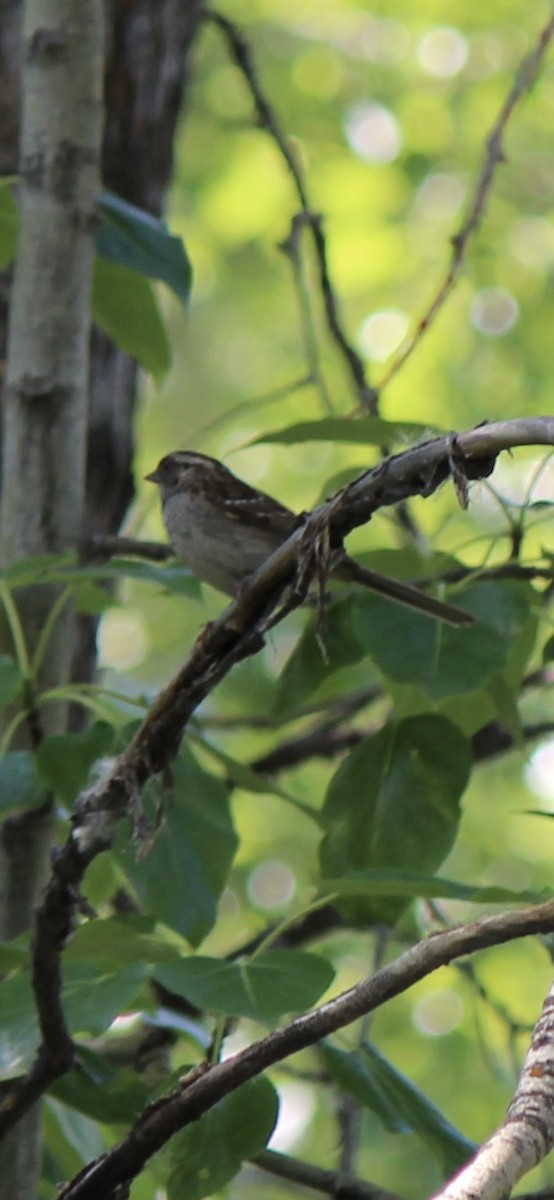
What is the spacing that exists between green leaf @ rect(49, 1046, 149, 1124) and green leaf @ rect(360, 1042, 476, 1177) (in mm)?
368

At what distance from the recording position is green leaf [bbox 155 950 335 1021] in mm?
1670

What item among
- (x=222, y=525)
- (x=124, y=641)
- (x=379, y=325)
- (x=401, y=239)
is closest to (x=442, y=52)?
(x=401, y=239)

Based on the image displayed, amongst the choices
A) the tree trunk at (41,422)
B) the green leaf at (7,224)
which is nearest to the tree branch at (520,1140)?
the tree trunk at (41,422)

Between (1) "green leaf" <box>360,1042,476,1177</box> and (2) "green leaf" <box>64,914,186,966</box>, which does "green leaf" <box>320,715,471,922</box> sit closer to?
(1) "green leaf" <box>360,1042,476,1177</box>

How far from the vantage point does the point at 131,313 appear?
2.81 metres

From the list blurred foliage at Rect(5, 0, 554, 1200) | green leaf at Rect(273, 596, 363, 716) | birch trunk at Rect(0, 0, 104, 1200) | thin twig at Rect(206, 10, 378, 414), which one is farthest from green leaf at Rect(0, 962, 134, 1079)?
blurred foliage at Rect(5, 0, 554, 1200)

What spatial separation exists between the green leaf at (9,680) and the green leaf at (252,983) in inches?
21.0

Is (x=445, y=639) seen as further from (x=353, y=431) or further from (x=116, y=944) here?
(x=116, y=944)

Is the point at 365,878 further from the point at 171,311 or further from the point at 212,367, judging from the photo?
the point at 212,367

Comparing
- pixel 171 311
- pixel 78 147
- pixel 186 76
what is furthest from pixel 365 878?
pixel 171 311

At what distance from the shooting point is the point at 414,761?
84.7 inches

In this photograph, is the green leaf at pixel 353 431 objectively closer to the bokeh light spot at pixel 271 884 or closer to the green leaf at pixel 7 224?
the green leaf at pixel 7 224

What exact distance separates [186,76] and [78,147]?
1641mm

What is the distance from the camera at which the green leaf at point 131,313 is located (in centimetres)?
276
